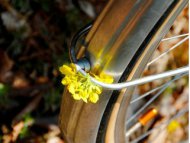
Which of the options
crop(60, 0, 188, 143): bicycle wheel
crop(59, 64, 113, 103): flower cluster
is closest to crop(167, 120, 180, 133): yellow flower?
crop(60, 0, 188, 143): bicycle wheel

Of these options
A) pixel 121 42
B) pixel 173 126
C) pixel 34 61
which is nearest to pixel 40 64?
pixel 34 61

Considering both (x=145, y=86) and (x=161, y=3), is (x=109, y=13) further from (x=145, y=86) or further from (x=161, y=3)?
(x=145, y=86)

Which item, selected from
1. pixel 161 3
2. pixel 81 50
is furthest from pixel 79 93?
pixel 161 3

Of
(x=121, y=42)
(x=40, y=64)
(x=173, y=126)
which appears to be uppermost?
(x=121, y=42)

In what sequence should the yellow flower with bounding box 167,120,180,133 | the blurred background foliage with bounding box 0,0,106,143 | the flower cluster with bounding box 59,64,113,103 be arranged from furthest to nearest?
1. the yellow flower with bounding box 167,120,180,133
2. the blurred background foliage with bounding box 0,0,106,143
3. the flower cluster with bounding box 59,64,113,103

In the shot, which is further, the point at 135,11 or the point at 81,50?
the point at 81,50

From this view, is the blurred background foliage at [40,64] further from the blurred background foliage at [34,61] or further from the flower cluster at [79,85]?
the flower cluster at [79,85]

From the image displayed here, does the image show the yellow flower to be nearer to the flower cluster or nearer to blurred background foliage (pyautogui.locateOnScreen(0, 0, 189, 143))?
blurred background foliage (pyautogui.locateOnScreen(0, 0, 189, 143))

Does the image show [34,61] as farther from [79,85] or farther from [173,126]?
[79,85]
